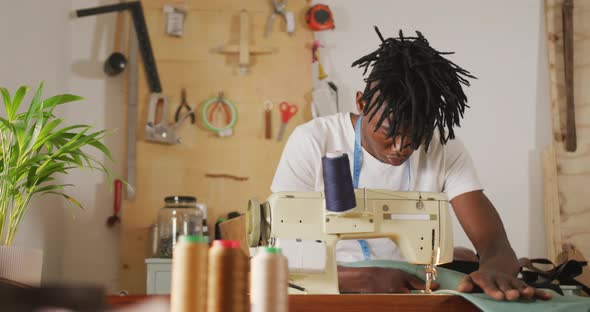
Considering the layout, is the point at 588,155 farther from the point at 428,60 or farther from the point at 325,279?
the point at 325,279

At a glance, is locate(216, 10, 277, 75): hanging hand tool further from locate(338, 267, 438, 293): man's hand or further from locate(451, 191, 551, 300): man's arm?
locate(338, 267, 438, 293): man's hand

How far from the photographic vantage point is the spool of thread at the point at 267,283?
32.9 inches

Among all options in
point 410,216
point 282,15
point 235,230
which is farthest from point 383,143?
point 282,15

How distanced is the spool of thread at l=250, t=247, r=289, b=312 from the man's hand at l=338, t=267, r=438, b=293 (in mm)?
888

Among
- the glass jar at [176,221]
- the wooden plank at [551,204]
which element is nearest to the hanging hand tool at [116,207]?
the glass jar at [176,221]

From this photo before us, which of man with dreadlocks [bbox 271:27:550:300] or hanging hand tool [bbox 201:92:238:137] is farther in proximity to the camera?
hanging hand tool [bbox 201:92:238:137]

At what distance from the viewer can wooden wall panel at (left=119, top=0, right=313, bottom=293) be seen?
315 cm

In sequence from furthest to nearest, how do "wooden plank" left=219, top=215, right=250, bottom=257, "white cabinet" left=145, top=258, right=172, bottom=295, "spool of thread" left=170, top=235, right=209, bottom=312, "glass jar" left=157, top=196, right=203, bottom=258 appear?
"glass jar" left=157, top=196, right=203, bottom=258 → "white cabinet" left=145, top=258, right=172, bottom=295 → "wooden plank" left=219, top=215, right=250, bottom=257 → "spool of thread" left=170, top=235, right=209, bottom=312

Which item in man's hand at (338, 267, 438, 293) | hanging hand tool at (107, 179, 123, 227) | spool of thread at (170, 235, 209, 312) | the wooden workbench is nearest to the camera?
spool of thread at (170, 235, 209, 312)

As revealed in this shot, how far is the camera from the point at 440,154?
79.8 inches

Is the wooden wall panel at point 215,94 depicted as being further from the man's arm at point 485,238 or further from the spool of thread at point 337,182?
the spool of thread at point 337,182

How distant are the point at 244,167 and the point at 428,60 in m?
1.54

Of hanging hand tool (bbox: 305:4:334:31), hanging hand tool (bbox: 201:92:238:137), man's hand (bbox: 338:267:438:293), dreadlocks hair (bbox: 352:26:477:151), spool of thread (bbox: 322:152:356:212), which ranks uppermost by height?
hanging hand tool (bbox: 305:4:334:31)

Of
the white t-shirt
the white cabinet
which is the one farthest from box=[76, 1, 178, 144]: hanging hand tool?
the white t-shirt
